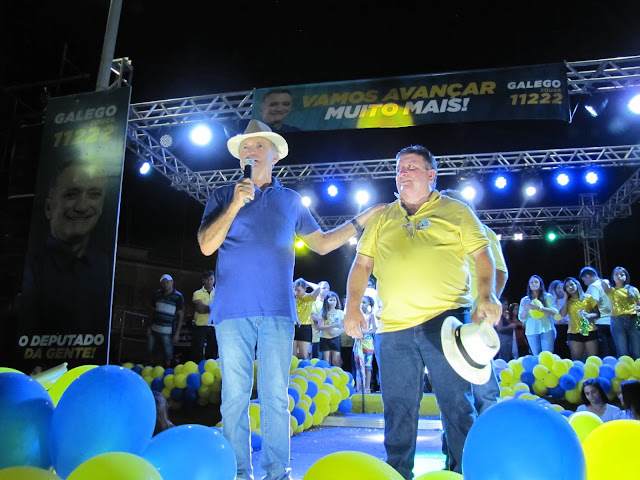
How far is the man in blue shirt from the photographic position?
2.31 m

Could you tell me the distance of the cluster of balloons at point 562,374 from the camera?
557 centimetres

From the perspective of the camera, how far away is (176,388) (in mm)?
6082

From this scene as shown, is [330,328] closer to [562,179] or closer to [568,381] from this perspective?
[568,381]

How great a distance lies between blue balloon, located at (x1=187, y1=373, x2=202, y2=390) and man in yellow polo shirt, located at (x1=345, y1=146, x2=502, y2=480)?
13.9 feet

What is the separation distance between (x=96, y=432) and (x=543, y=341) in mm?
7246

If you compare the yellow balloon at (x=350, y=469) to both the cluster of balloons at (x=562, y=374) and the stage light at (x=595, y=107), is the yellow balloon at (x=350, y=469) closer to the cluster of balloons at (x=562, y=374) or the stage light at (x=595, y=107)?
the cluster of balloons at (x=562, y=374)

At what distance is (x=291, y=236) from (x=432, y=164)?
0.83m

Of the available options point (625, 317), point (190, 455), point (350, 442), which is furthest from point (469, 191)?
point (190, 455)

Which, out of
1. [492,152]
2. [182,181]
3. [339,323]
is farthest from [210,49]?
[492,152]

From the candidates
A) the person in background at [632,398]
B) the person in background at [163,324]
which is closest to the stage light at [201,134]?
the person in background at [163,324]

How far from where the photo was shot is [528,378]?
20.2 feet

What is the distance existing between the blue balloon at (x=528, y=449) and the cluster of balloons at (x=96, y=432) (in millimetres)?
912

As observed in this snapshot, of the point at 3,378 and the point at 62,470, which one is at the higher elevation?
the point at 3,378

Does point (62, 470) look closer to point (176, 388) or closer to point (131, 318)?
point (176, 388)
